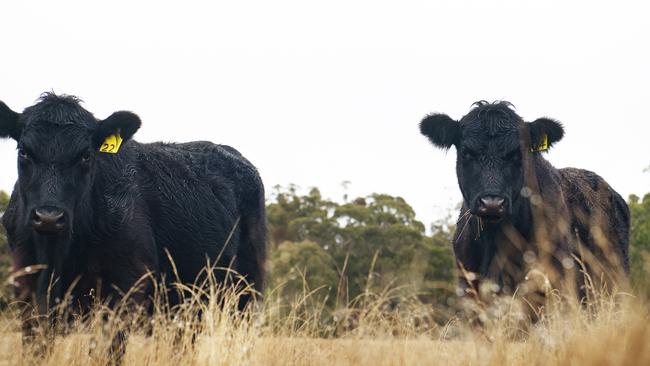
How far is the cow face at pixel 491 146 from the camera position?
7855mm

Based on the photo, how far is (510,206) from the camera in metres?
7.95

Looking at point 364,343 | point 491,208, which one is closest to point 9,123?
point 364,343

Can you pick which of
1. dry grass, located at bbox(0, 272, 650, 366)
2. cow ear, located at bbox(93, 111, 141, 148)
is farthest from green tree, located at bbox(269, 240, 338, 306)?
dry grass, located at bbox(0, 272, 650, 366)

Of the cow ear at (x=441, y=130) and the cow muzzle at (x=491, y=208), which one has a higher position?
the cow ear at (x=441, y=130)

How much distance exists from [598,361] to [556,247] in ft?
14.6

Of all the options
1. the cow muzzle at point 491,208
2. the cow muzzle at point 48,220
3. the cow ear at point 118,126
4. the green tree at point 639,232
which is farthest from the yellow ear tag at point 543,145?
the green tree at point 639,232

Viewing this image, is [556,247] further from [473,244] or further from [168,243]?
[168,243]

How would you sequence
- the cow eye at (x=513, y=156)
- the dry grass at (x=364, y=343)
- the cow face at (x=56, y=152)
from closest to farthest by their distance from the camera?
1. the dry grass at (x=364, y=343)
2. the cow face at (x=56, y=152)
3. the cow eye at (x=513, y=156)

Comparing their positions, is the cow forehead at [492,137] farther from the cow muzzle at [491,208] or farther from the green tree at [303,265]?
the green tree at [303,265]

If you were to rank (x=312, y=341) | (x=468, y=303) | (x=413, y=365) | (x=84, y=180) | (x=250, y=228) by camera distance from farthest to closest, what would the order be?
(x=250, y=228), (x=468, y=303), (x=84, y=180), (x=312, y=341), (x=413, y=365)

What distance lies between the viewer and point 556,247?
325 inches

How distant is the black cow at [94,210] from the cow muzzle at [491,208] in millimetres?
2436

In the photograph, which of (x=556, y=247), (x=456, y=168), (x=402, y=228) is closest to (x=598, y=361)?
(x=556, y=247)

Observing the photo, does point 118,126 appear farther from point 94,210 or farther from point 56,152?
point 94,210
